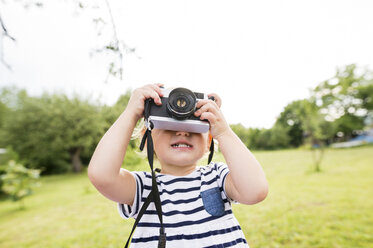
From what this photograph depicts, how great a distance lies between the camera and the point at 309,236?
11.2 ft

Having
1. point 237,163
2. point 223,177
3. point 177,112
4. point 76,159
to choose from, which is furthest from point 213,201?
point 76,159

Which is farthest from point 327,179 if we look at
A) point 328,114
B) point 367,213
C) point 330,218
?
point 328,114

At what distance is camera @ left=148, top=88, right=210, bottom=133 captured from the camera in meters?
1.05

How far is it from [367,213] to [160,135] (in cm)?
509

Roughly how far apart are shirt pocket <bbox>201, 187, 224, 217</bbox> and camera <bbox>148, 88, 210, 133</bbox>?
1.27ft

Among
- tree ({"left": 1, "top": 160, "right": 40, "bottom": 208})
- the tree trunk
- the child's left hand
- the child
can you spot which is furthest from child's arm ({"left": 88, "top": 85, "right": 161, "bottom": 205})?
the tree trunk

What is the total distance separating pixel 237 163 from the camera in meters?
1.06

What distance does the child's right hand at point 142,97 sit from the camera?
107cm

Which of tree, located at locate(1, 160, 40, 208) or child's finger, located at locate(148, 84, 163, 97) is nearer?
child's finger, located at locate(148, 84, 163, 97)

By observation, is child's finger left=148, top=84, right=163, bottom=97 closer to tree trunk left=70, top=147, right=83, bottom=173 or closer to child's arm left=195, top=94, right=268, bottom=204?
child's arm left=195, top=94, right=268, bottom=204

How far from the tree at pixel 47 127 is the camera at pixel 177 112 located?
16734mm

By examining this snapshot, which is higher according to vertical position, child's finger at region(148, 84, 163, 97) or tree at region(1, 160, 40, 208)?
child's finger at region(148, 84, 163, 97)

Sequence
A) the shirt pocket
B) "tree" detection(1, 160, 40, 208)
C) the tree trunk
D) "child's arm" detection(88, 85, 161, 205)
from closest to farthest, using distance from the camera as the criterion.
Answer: "child's arm" detection(88, 85, 161, 205)
the shirt pocket
"tree" detection(1, 160, 40, 208)
the tree trunk

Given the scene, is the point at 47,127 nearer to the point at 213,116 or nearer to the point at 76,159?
the point at 76,159
